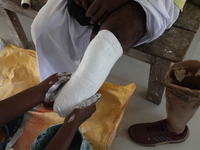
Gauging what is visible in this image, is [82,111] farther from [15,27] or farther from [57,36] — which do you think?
[15,27]

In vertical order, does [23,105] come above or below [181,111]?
above

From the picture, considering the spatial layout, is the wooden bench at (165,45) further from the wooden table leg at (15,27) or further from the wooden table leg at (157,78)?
the wooden table leg at (15,27)

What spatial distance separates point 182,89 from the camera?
0.78 metres

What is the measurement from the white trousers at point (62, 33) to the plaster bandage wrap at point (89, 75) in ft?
0.78

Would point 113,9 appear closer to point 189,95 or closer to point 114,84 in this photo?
point 189,95

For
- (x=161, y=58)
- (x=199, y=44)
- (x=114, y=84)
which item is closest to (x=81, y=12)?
(x=161, y=58)

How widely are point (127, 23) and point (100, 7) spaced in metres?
0.13

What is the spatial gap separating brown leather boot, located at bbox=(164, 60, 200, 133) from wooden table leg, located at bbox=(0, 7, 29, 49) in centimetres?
104

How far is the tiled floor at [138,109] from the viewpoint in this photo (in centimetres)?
109

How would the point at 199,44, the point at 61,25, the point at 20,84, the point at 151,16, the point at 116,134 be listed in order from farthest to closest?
the point at 199,44
the point at 20,84
the point at 116,134
the point at 61,25
the point at 151,16

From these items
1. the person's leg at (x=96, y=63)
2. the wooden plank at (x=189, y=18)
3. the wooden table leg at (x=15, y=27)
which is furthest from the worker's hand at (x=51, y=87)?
the wooden table leg at (x=15, y=27)

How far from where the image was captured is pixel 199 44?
1.50m

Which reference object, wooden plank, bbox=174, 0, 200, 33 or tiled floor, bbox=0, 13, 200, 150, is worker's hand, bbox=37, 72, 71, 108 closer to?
tiled floor, bbox=0, 13, 200, 150

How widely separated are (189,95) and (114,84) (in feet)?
1.97
